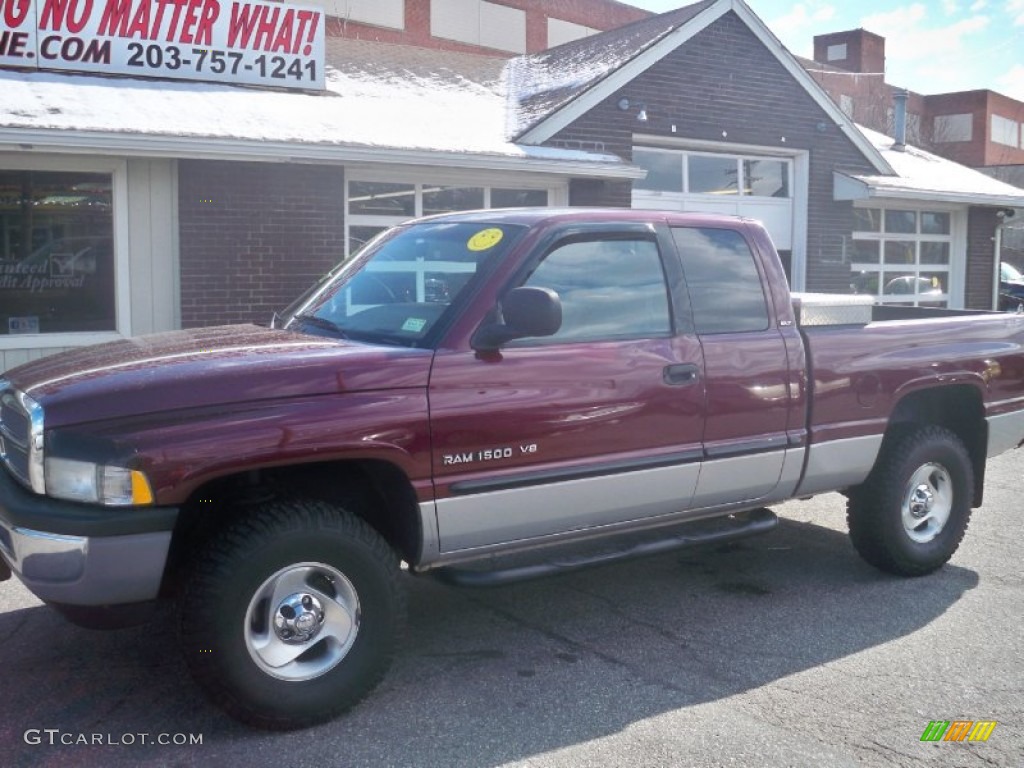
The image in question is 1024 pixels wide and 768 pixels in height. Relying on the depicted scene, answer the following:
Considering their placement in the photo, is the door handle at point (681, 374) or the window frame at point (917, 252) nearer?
the door handle at point (681, 374)

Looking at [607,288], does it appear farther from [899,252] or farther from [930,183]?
[899,252]

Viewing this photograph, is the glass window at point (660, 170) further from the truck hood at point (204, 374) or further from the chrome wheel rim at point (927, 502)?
the truck hood at point (204, 374)

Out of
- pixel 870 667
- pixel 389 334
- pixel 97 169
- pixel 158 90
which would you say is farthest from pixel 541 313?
pixel 158 90

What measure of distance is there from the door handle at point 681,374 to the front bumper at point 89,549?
220 cm

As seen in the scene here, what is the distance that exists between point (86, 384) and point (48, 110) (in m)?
6.33

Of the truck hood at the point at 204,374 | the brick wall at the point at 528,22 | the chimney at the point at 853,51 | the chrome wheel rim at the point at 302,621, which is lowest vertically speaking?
the chrome wheel rim at the point at 302,621

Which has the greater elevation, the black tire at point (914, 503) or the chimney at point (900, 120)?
the chimney at point (900, 120)

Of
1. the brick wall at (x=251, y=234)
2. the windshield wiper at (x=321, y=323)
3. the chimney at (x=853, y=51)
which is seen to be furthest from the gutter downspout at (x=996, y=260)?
the chimney at (x=853, y=51)

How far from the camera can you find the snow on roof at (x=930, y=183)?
1538cm

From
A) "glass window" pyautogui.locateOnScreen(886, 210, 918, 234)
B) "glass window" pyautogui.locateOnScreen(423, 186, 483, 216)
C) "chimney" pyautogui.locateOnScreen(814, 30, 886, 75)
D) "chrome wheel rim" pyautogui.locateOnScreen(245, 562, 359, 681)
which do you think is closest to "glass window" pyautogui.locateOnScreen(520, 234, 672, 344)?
"chrome wheel rim" pyautogui.locateOnScreen(245, 562, 359, 681)

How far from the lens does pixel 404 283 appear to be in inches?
189

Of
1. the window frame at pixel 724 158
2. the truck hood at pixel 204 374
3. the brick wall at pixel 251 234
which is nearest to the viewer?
the truck hood at pixel 204 374

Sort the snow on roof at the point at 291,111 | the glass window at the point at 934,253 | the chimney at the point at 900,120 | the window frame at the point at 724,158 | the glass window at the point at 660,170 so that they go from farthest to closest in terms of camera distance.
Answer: the chimney at the point at 900,120, the glass window at the point at 934,253, the window frame at the point at 724,158, the glass window at the point at 660,170, the snow on roof at the point at 291,111

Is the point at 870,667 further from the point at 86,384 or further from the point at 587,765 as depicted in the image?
the point at 86,384
